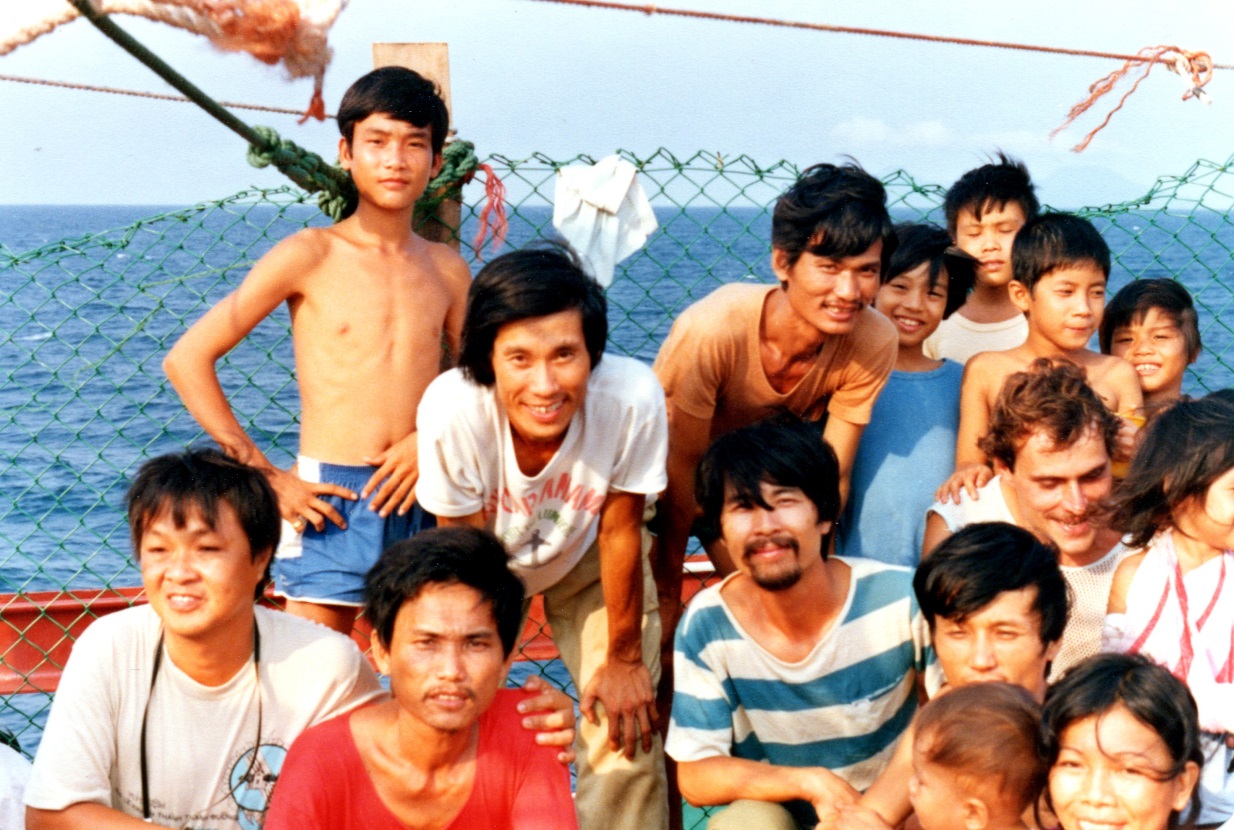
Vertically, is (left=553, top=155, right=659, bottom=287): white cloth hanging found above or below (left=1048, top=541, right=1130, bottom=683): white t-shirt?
above

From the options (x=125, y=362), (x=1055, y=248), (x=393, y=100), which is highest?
(x=393, y=100)

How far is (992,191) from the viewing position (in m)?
3.89

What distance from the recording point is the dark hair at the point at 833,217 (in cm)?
314

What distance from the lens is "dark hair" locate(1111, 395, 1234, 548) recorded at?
2.84 metres

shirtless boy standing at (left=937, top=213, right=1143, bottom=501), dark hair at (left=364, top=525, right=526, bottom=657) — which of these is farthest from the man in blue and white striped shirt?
shirtless boy standing at (left=937, top=213, right=1143, bottom=501)

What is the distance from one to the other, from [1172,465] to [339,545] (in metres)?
1.90

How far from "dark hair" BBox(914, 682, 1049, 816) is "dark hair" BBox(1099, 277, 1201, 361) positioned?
5.22 ft

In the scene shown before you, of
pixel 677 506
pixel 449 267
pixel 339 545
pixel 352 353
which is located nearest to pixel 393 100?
pixel 449 267

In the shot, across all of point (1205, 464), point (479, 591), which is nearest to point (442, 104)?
point (479, 591)

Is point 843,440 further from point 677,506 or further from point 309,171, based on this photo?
point 309,171

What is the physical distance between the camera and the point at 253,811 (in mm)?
2584

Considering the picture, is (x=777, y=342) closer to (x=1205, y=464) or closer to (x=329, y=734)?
(x=1205, y=464)

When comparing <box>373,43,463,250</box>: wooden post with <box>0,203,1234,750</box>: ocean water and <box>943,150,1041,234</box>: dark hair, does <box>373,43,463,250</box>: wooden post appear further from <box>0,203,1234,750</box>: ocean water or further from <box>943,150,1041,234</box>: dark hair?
<box>943,150,1041,234</box>: dark hair

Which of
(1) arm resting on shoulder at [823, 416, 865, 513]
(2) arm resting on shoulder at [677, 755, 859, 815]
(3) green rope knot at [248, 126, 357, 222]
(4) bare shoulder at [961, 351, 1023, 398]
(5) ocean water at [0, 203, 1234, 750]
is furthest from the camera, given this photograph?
(5) ocean water at [0, 203, 1234, 750]
